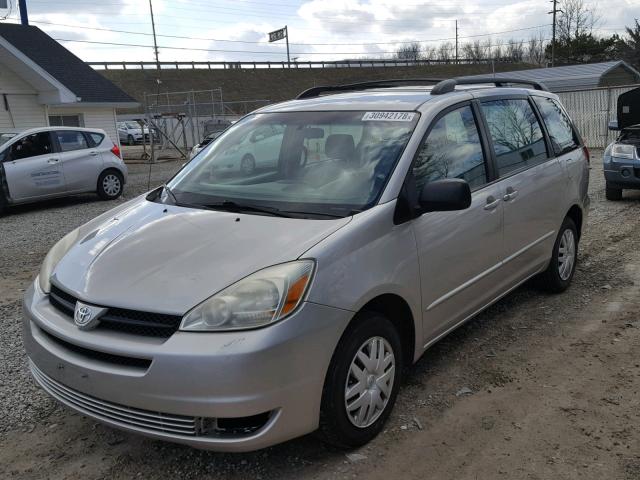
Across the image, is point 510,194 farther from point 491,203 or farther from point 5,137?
point 5,137

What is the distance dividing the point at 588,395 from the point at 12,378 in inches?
145

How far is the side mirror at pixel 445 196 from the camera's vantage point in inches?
125

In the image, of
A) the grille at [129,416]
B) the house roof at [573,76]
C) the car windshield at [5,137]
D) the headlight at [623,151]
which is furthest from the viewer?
the house roof at [573,76]

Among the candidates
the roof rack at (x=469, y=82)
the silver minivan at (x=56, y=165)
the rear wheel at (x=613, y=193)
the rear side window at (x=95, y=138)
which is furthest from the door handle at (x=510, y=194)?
the rear side window at (x=95, y=138)

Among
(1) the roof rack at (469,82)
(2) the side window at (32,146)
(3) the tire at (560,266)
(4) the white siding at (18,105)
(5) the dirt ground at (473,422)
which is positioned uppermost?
(4) the white siding at (18,105)

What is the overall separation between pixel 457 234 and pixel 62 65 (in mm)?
21537

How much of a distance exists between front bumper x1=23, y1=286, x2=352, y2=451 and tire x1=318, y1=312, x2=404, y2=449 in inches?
3.3

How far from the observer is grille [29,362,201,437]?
258cm

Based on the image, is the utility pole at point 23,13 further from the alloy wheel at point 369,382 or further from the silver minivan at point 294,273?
the alloy wheel at point 369,382

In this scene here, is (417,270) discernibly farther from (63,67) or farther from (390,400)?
(63,67)

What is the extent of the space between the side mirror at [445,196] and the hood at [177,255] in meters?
0.53

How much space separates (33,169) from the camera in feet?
37.1

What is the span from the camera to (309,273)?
2697 mm

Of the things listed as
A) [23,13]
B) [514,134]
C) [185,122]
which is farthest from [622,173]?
[185,122]
